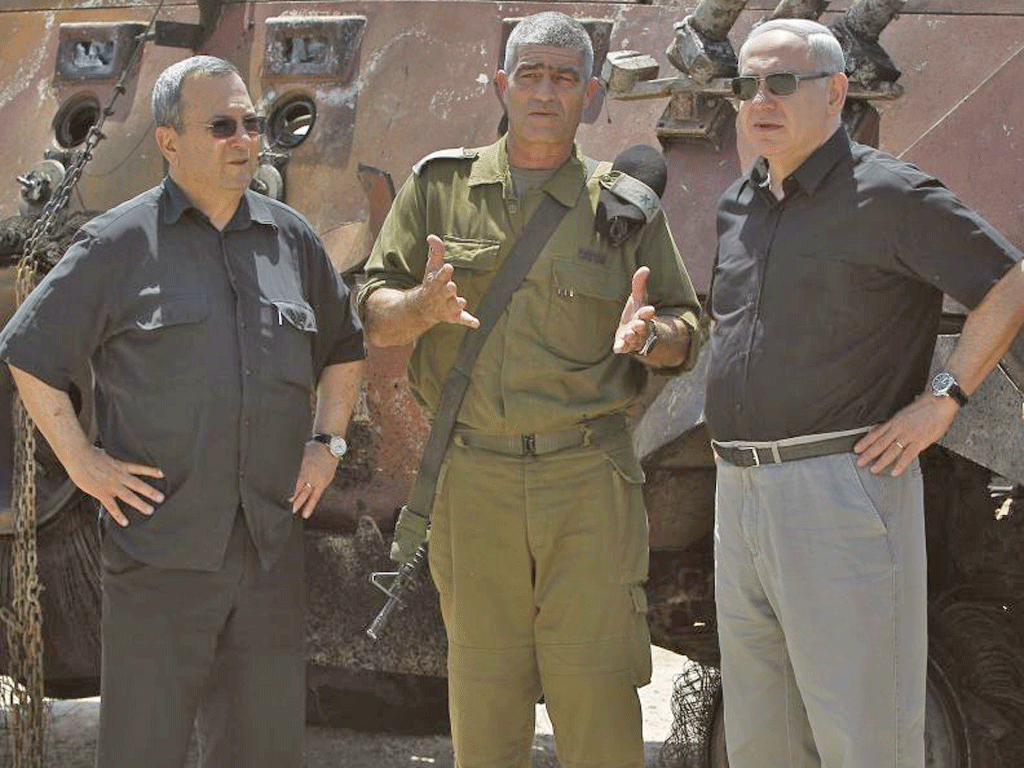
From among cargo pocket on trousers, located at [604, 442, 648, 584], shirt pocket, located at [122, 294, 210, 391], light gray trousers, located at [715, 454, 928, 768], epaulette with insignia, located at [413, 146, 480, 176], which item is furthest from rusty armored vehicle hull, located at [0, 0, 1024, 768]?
shirt pocket, located at [122, 294, 210, 391]

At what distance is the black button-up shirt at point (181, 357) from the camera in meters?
4.53

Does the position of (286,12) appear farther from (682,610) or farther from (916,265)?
(916,265)

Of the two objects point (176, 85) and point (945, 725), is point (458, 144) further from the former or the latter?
point (945, 725)

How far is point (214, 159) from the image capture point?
4.64 metres

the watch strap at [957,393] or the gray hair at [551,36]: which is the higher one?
the gray hair at [551,36]

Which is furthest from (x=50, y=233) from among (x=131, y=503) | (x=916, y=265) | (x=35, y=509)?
(x=916, y=265)

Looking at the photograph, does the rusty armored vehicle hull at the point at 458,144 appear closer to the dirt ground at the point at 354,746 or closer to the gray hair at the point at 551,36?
the gray hair at the point at 551,36

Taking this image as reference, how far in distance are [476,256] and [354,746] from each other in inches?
124

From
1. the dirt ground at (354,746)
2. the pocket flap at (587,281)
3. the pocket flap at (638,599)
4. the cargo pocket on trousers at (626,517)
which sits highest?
the pocket flap at (587,281)

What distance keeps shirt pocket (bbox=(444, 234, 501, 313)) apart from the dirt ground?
252 cm

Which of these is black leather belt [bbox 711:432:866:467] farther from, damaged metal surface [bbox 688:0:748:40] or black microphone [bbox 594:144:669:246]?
damaged metal surface [bbox 688:0:748:40]

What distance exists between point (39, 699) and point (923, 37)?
312cm

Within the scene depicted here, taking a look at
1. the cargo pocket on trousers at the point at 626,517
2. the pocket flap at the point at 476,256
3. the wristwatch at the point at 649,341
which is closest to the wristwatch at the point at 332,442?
the pocket flap at the point at 476,256

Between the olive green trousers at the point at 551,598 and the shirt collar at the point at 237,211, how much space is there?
72cm
